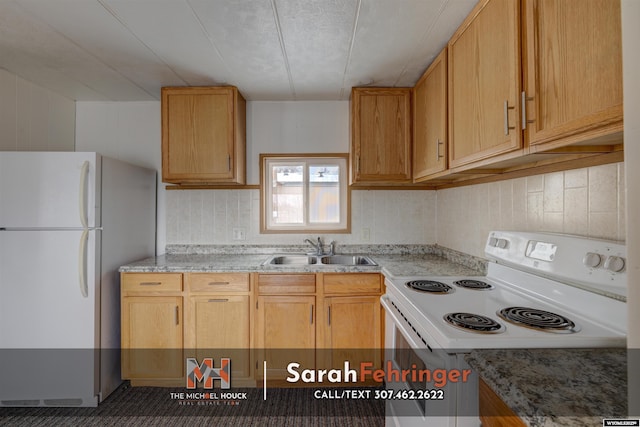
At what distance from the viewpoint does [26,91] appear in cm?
222

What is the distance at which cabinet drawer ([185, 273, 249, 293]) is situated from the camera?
6.63ft

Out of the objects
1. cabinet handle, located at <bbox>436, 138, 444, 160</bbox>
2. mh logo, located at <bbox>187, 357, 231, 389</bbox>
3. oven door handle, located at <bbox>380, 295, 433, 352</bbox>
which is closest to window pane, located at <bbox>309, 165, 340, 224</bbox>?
cabinet handle, located at <bbox>436, 138, 444, 160</bbox>

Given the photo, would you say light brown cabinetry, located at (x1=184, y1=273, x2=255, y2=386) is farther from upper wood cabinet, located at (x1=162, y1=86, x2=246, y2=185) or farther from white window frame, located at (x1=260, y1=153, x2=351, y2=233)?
upper wood cabinet, located at (x1=162, y1=86, x2=246, y2=185)

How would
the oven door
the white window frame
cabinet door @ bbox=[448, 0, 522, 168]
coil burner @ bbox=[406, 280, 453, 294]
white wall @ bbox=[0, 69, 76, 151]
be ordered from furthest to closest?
1. the white window frame
2. white wall @ bbox=[0, 69, 76, 151]
3. coil burner @ bbox=[406, 280, 453, 294]
4. cabinet door @ bbox=[448, 0, 522, 168]
5. the oven door

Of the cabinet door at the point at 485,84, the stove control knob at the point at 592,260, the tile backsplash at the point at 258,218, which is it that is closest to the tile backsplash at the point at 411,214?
the tile backsplash at the point at 258,218

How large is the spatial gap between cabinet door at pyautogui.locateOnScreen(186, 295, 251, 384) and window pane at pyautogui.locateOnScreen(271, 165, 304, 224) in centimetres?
88

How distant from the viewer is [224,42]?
1.70 m

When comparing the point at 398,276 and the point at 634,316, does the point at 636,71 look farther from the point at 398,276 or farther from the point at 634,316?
the point at 398,276

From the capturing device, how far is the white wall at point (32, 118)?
2.09m

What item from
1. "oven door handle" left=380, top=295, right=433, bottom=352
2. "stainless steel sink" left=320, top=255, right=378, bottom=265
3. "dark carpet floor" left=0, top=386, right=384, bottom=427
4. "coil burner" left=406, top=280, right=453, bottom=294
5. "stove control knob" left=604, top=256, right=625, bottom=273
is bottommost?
"dark carpet floor" left=0, top=386, right=384, bottom=427

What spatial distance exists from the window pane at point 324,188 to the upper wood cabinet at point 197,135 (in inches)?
29.3

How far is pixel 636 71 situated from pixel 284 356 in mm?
Result: 2098

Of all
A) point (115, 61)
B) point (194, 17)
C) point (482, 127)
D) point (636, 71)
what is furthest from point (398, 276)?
point (115, 61)

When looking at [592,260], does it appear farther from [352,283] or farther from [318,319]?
[318,319]
